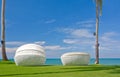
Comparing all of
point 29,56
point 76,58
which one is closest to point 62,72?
point 29,56

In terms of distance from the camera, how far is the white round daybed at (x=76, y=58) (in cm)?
2636

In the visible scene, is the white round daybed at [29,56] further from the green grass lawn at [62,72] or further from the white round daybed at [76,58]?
the green grass lawn at [62,72]

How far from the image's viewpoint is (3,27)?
3538cm

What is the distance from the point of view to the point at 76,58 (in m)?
26.4

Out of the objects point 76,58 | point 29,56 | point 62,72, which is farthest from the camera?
point 76,58

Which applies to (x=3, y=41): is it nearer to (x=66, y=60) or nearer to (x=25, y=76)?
(x=66, y=60)

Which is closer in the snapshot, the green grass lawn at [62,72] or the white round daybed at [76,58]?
the green grass lawn at [62,72]

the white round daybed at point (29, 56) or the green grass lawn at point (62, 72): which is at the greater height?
the white round daybed at point (29, 56)

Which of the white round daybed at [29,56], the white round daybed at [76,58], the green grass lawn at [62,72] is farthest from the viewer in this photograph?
the white round daybed at [76,58]

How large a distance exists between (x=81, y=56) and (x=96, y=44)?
11.1 metres

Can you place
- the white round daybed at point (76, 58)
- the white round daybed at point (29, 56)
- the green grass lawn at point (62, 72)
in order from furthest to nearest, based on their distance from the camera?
the white round daybed at point (76, 58) → the white round daybed at point (29, 56) → the green grass lawn at point (62, 72)

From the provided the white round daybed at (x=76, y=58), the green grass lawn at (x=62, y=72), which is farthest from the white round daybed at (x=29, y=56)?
the green grass lawn at (x=62, y=72)

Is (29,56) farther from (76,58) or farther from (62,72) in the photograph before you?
(62,72)

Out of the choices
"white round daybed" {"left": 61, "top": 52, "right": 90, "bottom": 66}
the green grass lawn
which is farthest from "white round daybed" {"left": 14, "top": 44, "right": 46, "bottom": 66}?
the green grass lawn
